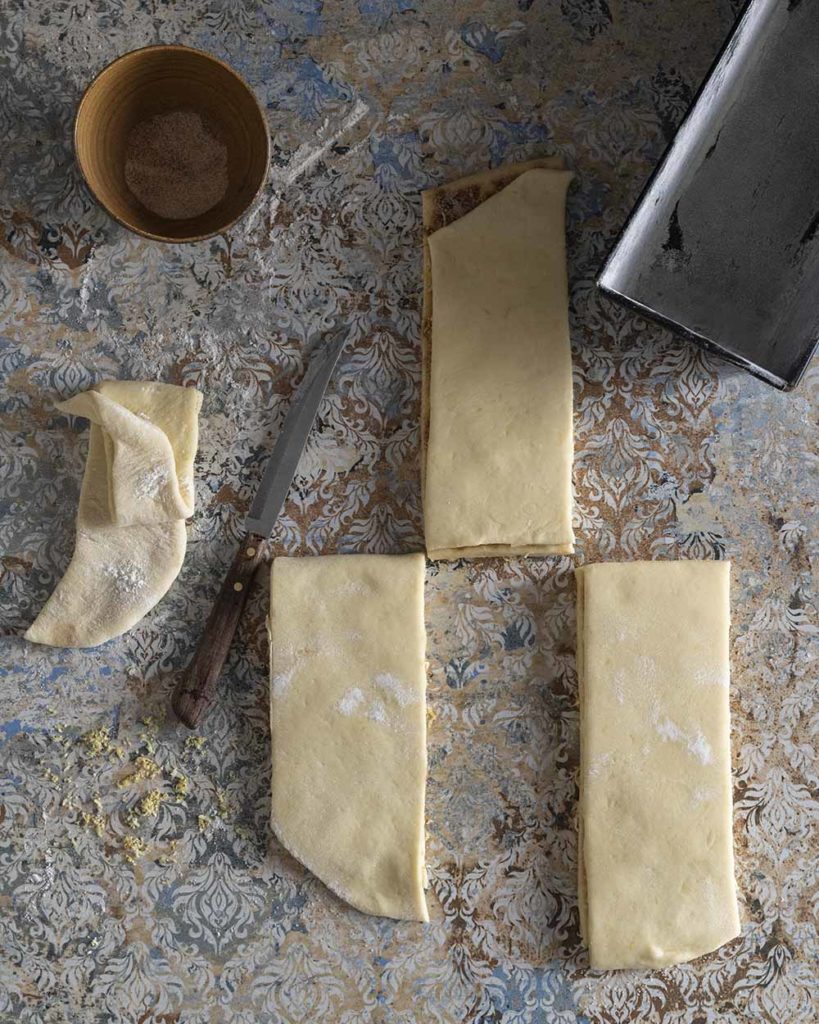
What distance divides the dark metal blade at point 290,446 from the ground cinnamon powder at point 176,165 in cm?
28

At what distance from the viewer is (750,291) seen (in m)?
1.40

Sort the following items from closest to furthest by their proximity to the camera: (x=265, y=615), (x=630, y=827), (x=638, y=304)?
1. (x=638, y=304)
2. (x=630, y=827)
3. (x=265, y=615)

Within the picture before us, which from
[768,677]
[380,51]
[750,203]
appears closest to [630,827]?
[768,677]

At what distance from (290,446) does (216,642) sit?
299mm

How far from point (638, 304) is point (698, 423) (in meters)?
0.29

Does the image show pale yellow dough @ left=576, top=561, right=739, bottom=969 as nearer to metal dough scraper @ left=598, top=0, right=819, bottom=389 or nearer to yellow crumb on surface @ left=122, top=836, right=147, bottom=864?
metal dough scraper @ left=598, top=0, right=819, bottom=389

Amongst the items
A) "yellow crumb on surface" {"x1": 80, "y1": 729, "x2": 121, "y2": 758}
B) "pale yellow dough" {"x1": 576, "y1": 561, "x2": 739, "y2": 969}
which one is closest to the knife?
"yellow crumb on surface" {"x1": 80, "y1": 729, "x2": 121, "y2": 758}

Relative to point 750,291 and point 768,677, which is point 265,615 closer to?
point 768,677

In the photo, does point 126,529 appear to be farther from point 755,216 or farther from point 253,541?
point 755,216

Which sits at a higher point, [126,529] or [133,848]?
[126,529]

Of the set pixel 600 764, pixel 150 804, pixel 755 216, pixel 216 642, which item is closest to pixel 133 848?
pixel 150 804

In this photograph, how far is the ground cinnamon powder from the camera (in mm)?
1417

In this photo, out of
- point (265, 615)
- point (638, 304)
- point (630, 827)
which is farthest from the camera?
point (265, 615)

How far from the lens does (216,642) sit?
1390mm
